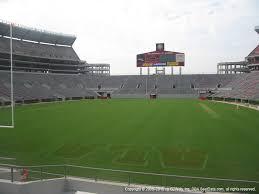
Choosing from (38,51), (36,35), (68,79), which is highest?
(36,35)

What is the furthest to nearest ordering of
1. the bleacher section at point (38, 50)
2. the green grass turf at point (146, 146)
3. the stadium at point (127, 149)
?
the bleacher section at point (38, 50) < the green grass turf at point (146, 146) < the stadium at point (127, 149)

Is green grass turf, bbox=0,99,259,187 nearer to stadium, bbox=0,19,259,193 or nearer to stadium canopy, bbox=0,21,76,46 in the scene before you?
stadium, bbox=0,19,259,193

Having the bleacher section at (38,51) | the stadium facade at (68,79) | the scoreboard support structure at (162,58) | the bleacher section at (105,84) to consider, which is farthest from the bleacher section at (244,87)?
the bleacher section at (38,51)

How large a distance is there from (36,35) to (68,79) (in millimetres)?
12153

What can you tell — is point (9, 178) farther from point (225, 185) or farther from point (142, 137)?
point (142, 137)

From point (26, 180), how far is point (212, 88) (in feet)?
208

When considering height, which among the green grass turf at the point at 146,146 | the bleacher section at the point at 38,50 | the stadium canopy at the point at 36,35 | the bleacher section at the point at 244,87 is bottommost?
the green grass turf at the point at 146,146

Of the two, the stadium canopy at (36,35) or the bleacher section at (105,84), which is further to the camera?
the stadium canopy at (36,35)

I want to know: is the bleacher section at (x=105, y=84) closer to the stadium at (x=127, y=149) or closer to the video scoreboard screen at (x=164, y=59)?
the stadium at (x=127, y=149)

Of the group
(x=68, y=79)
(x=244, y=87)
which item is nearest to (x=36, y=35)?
(x=68, y=79)

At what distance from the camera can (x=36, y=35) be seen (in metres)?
71.0

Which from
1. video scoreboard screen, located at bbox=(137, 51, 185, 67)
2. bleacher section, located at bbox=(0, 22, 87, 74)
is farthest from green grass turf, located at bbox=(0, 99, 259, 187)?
bleacher section, located at bbox=(0, 22, 87, 74)

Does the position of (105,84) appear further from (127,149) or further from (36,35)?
(127,149)

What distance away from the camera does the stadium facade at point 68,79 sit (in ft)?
190
